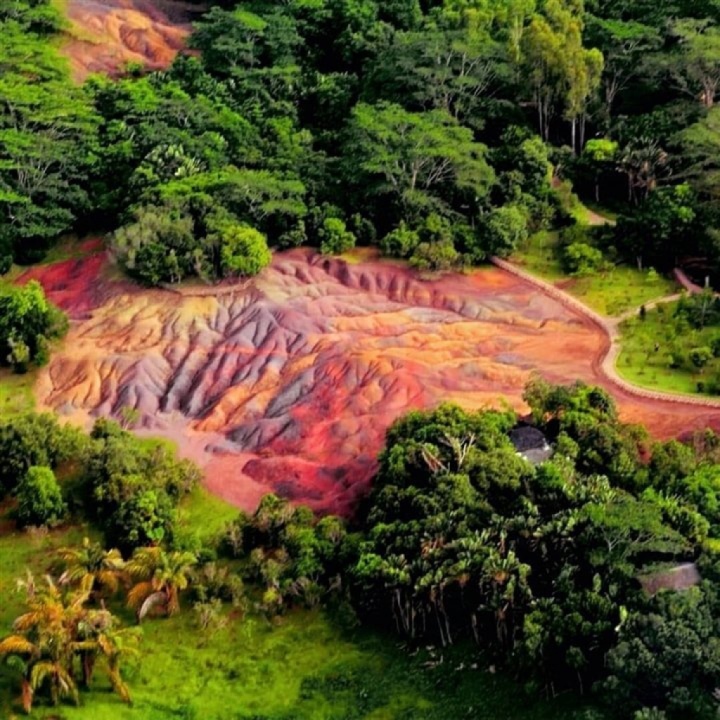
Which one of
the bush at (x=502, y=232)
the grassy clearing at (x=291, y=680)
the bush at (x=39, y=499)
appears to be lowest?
the grassy clearing at (x=291, y=680)

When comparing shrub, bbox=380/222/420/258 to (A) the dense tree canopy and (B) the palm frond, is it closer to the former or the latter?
(A) the dense tree canopy

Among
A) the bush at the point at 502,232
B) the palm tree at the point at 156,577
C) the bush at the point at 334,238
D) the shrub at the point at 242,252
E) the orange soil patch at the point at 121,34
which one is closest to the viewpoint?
the palm tree at the point at 156,577

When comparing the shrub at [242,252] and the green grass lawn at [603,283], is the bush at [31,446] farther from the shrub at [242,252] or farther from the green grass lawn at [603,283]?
the green grass lawn at [603,283]

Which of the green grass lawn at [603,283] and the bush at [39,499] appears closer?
the bush at [39,499]

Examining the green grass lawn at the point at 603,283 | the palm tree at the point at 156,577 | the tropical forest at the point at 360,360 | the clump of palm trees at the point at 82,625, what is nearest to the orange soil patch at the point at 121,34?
the tropical forest at the point at 360,360

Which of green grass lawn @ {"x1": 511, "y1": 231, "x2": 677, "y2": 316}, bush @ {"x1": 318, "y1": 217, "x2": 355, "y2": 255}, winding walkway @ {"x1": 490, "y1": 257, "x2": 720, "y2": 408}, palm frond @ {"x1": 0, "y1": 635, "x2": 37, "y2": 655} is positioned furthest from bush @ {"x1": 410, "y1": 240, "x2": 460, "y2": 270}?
palm frond @ {"x1": 0, "y1": 635, "x2": 37, "y2": 655}

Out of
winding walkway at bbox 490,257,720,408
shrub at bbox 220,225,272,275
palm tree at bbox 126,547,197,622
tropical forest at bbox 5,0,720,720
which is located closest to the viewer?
tropical forest at bbox 5,0,720,720

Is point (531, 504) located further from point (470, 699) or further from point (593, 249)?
point (593, 249)
